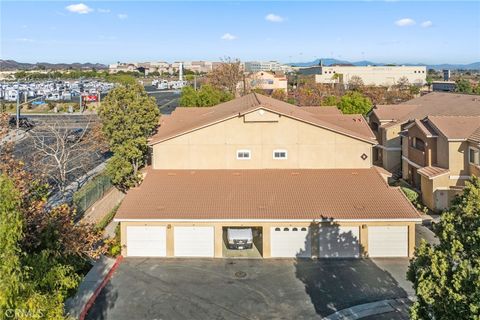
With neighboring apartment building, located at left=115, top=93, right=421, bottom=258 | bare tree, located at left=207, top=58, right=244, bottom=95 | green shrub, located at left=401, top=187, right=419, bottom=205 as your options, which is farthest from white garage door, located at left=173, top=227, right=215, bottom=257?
bare tree, located at left=207, top=58, right=244, bottom=95

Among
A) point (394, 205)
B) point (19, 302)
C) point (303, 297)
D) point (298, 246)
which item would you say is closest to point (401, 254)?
point (394, 205)

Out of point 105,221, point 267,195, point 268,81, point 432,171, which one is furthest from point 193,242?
point 268,81

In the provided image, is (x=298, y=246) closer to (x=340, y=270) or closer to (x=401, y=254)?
(x=340, y=270)

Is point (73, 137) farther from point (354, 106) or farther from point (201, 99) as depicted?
point (354, 106)

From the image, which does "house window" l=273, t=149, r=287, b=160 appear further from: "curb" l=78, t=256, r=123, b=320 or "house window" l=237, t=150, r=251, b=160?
"curb" l=78, t=256, r=123, b=320

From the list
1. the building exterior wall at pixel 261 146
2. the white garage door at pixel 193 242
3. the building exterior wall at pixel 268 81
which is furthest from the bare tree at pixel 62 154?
the building exterior wall at pixel 268 81

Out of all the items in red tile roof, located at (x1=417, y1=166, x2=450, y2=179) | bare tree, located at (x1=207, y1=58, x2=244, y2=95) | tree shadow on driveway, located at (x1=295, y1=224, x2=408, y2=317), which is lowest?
tree shadow on driveway, located at (x1=295, y1=224, x2=408, y2=317)

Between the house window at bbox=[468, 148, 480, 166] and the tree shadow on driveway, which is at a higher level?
the house window at bbox=[468, 148, 480, 166]
